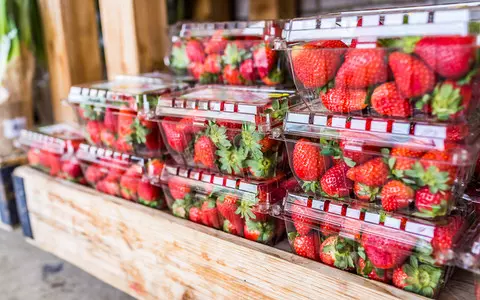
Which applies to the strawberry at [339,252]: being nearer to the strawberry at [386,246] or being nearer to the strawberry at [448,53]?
the strawberry at [386,246]

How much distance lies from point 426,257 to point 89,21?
146 cm

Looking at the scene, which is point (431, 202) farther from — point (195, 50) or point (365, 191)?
point (195, 50)

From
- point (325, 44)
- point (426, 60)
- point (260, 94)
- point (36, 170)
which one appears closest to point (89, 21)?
point (36, 170)

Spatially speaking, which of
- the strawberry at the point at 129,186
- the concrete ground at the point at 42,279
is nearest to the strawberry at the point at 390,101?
the strawberry at the point at 129,186

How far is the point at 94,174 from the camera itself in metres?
1.34

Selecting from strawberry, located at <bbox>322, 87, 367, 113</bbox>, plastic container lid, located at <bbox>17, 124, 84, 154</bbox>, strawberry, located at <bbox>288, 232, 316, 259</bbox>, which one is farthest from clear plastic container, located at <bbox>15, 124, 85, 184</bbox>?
strawberry, located at <bbox>322, 87, 367, 113</bbox>

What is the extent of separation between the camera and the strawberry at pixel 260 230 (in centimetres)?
98

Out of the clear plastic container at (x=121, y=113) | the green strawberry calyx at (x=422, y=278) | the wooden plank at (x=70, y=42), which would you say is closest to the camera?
the green strawberry calyx at (x=422, y=278)

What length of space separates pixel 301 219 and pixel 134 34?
0.90m

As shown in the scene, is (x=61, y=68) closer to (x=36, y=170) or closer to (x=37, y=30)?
(x=37, y=30)

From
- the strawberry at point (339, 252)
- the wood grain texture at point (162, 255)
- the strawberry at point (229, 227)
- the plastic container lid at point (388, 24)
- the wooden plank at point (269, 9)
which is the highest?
the wooden plank at point (269, 9)

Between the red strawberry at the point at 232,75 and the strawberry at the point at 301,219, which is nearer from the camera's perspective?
the strawberry at the point at 301,219

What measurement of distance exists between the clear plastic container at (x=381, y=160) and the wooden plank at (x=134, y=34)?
0.80 meters

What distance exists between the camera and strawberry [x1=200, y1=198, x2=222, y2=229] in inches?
40.9
